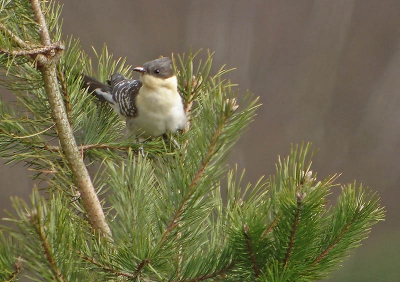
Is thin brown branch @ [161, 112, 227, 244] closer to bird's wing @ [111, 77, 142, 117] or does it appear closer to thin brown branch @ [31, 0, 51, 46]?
thin brown branch @ [31, 0, 51, 46]

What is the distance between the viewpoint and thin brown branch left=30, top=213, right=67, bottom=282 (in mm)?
648

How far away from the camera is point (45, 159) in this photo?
3.05 feet

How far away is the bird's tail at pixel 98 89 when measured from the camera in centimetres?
109

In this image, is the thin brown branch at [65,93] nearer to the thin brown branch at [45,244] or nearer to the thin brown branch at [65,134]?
the thin brown branch at [65,134]

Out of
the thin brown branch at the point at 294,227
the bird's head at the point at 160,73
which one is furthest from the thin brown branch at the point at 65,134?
the bird's head at the point at 160,73

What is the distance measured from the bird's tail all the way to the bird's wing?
→ 1.7 inches

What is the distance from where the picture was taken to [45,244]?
675 mm

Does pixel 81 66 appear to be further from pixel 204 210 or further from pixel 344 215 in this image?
pixel 344 215

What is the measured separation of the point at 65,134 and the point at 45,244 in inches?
9.4

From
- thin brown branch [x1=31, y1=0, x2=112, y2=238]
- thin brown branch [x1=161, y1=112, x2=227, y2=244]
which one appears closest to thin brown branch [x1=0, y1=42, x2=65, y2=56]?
thin brown branch [x1=31, y1=0, x2=112, y2=238]

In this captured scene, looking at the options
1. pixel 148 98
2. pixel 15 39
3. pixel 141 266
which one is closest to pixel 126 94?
pixel 148 98

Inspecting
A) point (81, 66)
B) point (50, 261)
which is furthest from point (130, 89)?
point (50, 261)

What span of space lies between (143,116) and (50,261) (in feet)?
2.07

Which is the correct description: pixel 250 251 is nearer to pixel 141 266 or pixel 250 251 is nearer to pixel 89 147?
pixel 141 266
